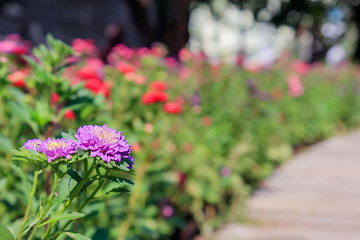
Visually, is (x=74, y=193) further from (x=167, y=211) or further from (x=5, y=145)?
(x=167, y=211)

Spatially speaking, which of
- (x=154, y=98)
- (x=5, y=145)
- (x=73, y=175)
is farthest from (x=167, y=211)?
(x=73, y=175)

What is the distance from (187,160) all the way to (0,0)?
19.1 feet

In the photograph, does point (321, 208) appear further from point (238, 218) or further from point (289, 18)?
point (289, 18)

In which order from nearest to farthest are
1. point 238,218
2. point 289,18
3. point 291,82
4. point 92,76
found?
1. point 92,76
2. point 238,218
3. point 291,82
4. point 289,18

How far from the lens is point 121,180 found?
731 millimetres

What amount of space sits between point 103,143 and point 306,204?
10.2 feet

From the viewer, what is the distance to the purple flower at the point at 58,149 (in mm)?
686

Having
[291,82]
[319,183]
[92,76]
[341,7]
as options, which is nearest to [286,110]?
[291,82]

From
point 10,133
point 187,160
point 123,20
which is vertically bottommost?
point 10,133

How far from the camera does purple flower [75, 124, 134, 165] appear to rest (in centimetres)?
67

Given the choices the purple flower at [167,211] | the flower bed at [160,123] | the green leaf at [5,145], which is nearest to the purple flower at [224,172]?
the flower bed at [160,123]

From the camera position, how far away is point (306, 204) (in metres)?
3.51

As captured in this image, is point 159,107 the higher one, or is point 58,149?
point 159,107

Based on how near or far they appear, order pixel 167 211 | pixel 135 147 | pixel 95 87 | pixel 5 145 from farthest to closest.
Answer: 1. pixel 167 211
2. pixel 135 147
3. pixel 95 87
4. pixel 5 145
